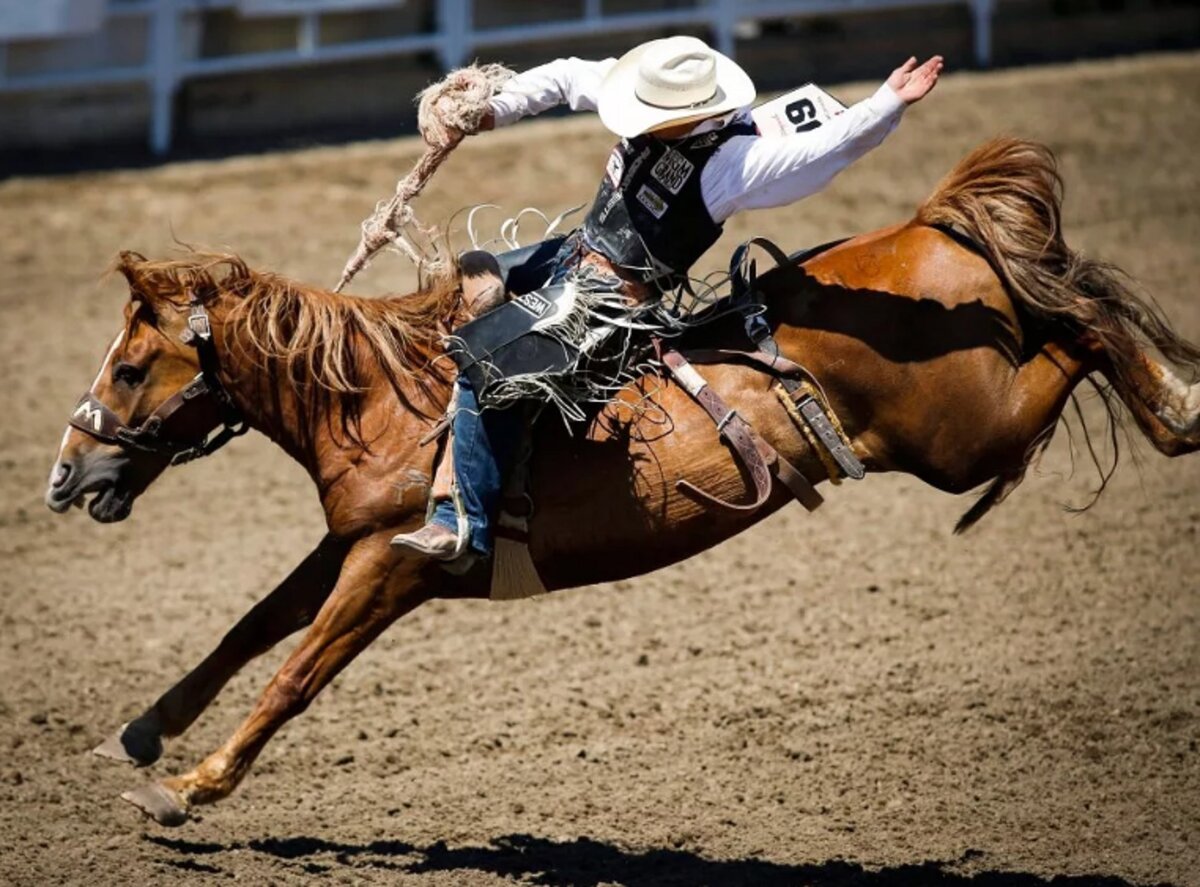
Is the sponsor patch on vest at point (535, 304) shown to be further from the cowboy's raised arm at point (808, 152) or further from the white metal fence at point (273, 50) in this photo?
the white metal fence at point (273, 50)

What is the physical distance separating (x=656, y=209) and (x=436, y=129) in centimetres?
79

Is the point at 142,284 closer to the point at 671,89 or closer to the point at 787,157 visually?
the point at 671,89

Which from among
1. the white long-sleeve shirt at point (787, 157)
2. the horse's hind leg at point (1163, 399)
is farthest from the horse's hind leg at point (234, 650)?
the horse's hind leg at point (1163, 399)

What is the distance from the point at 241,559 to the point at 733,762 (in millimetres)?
2674

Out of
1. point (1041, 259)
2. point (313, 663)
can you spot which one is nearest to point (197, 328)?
point (313, 663)

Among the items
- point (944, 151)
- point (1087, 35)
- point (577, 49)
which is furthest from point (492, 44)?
point (1087, 35)

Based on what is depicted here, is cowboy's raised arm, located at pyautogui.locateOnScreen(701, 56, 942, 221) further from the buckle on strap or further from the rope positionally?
the buckle on strap

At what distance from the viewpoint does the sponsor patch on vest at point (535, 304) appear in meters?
4.92

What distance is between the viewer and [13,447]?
8555 millimetres

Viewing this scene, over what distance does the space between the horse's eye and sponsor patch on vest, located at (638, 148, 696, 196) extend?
5.33 ft

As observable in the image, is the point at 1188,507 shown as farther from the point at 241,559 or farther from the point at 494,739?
the point at 241,559

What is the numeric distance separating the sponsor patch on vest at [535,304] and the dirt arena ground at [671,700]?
64.6 inches

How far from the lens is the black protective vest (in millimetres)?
4734

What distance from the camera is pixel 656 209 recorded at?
483cm
